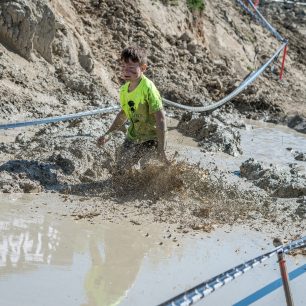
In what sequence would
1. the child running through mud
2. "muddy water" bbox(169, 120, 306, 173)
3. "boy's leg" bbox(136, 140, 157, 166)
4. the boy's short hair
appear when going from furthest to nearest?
"muddy water" bbox(169, 120, 306, 173) → "boy's leg" bbox(136, 140, 157, 166) → the child running through mud → the boy's short hair

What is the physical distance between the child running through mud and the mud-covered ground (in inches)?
5.9

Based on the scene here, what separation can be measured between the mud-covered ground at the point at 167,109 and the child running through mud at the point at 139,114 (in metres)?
0.15

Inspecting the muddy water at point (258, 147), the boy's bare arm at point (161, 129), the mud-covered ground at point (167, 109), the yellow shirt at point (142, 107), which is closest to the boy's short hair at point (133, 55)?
the yellow shirt at point (142, 107)

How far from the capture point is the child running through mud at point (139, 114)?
6.05 metres

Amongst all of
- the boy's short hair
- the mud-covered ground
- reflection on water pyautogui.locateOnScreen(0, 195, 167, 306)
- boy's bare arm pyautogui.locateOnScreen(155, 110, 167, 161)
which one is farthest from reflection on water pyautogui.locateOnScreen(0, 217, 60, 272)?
the boy's short hair

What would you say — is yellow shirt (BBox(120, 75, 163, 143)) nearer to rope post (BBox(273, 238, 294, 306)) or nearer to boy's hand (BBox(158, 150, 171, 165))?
boy's hand (BBox(158, 150, 171, 165))

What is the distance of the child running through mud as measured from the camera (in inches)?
238

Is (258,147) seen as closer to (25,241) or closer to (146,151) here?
(146,151)

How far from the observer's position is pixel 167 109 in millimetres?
11008

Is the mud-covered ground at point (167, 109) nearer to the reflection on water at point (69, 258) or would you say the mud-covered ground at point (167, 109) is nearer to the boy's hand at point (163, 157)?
the boy's hand at point (163, 157)

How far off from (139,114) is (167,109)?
15.7ft

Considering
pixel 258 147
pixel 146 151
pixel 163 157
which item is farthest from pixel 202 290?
pixel 258 147

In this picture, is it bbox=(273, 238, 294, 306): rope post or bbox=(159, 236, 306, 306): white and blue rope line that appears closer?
bbox=(159, 236, 306, 306): white and blue rope line

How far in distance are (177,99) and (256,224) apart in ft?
19.2
